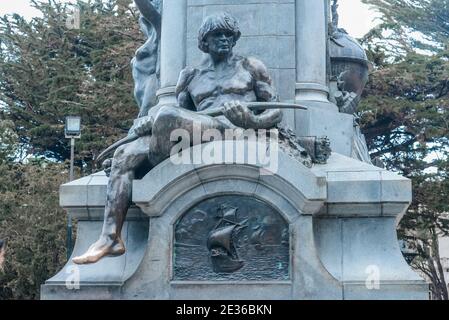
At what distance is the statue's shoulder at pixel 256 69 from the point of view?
964 cm

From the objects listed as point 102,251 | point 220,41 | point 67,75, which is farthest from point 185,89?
point 67,75

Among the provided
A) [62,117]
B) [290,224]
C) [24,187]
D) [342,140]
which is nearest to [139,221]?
[290,224]

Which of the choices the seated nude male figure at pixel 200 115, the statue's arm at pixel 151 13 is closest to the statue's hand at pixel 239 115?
the seated nude male figure at pixel 200 115

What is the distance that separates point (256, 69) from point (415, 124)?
18.7 meters

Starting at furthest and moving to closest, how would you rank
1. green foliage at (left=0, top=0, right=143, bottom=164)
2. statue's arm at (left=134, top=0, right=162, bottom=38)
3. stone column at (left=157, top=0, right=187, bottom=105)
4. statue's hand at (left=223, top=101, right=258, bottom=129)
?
1. green foliage at (left=0, top=0, right=143, bottom=164)
2. statue's arm at (left=134, top=0, right=162, bottom=38)
3. stone column at (left=157, top=0, right=187, bottom=105)
4. statue's hand at (left=223, top=101, right=258, bottom=129)

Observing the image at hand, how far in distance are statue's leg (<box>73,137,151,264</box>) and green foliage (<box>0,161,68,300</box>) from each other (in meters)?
15.3

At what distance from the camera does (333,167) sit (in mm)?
9336

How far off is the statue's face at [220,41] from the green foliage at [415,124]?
17.0 meters

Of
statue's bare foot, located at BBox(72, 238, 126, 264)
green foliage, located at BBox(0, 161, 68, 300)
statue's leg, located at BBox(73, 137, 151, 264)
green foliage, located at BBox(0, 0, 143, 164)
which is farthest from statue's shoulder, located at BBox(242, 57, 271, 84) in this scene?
green foliage, located at BBox(0, 0, 143, 164)

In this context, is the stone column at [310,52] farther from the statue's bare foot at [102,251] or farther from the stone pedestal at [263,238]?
the statue's bare foot at [102,251]

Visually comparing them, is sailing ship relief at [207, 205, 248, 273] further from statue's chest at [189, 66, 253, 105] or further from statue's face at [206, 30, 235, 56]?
statue's face at [206, 30, 235, 56]

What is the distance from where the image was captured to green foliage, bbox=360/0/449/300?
26.5m

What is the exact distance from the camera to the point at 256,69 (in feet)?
31.7

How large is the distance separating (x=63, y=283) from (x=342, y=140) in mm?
3552
